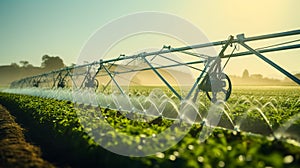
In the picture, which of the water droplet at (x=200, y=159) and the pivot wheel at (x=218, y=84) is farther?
the pivot wheel at (x=218, y=84)

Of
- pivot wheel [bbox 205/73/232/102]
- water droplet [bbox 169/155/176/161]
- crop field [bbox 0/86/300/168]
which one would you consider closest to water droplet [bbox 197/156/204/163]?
crop field [bbox 0/86/300/168]

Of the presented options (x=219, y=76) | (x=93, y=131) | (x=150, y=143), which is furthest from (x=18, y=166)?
(x=219, y=76)

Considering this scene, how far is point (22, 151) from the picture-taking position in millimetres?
4945

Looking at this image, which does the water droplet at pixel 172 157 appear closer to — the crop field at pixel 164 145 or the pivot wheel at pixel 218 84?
the crop field at pixel 164 145

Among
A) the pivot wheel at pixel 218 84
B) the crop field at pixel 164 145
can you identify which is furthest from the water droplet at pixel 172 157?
the pivot wheel at pixel 218 84

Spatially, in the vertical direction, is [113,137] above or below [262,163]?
above

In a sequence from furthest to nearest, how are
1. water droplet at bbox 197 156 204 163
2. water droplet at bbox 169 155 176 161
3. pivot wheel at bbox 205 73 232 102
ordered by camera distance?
pivot wheel at bbox 205 73 232 102
water droplet at bbox 169 155 176 161
water droplet at bbox 197 156 204 163

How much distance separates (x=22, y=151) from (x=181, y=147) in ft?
10.9

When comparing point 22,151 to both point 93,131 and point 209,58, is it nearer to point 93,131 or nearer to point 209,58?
point 93,131

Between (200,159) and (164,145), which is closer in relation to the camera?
(200,159)

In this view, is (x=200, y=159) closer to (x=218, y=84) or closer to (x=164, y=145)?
(x=164, y=145)

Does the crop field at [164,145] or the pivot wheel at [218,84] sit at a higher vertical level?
the pivot wheel at [218,84]

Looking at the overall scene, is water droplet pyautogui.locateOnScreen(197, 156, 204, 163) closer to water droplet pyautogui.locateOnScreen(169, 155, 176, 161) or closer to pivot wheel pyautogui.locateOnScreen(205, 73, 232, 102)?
water droplet pyautogui.locateOnScreen(169, 155, 176, 161)

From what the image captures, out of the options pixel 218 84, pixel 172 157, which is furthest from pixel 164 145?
pixel 218 84
